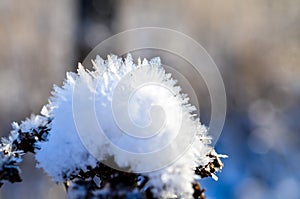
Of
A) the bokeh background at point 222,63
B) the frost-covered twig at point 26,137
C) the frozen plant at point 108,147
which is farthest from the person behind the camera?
the bokeh background at point 222,63

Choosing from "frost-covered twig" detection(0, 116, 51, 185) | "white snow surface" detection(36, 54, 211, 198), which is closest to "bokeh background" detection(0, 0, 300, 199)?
"frost-covered twig" detection(0, 116, 51, 185)

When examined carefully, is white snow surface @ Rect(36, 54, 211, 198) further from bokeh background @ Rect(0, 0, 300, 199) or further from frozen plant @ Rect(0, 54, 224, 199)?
bokeh background @ Rect(0, 0, 300, 199)

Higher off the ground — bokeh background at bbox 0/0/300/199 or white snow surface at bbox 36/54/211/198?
bokeh background at bbox 0/0/300/199

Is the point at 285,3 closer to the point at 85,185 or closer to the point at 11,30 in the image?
the point at 11,30

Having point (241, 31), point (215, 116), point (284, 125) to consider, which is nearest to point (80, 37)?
point (215, 116)

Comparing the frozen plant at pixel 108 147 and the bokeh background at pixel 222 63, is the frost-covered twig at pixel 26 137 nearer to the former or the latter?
the frozen plant at pixel 108 147

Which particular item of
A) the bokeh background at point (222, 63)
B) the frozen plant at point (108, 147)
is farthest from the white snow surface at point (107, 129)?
the bokeh background at point (222, 63)

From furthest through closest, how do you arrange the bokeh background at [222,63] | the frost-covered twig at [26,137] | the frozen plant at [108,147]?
the bokeh background at [222,63], the frost-covered twig at [26,137], the frozen plant at [108,147]
